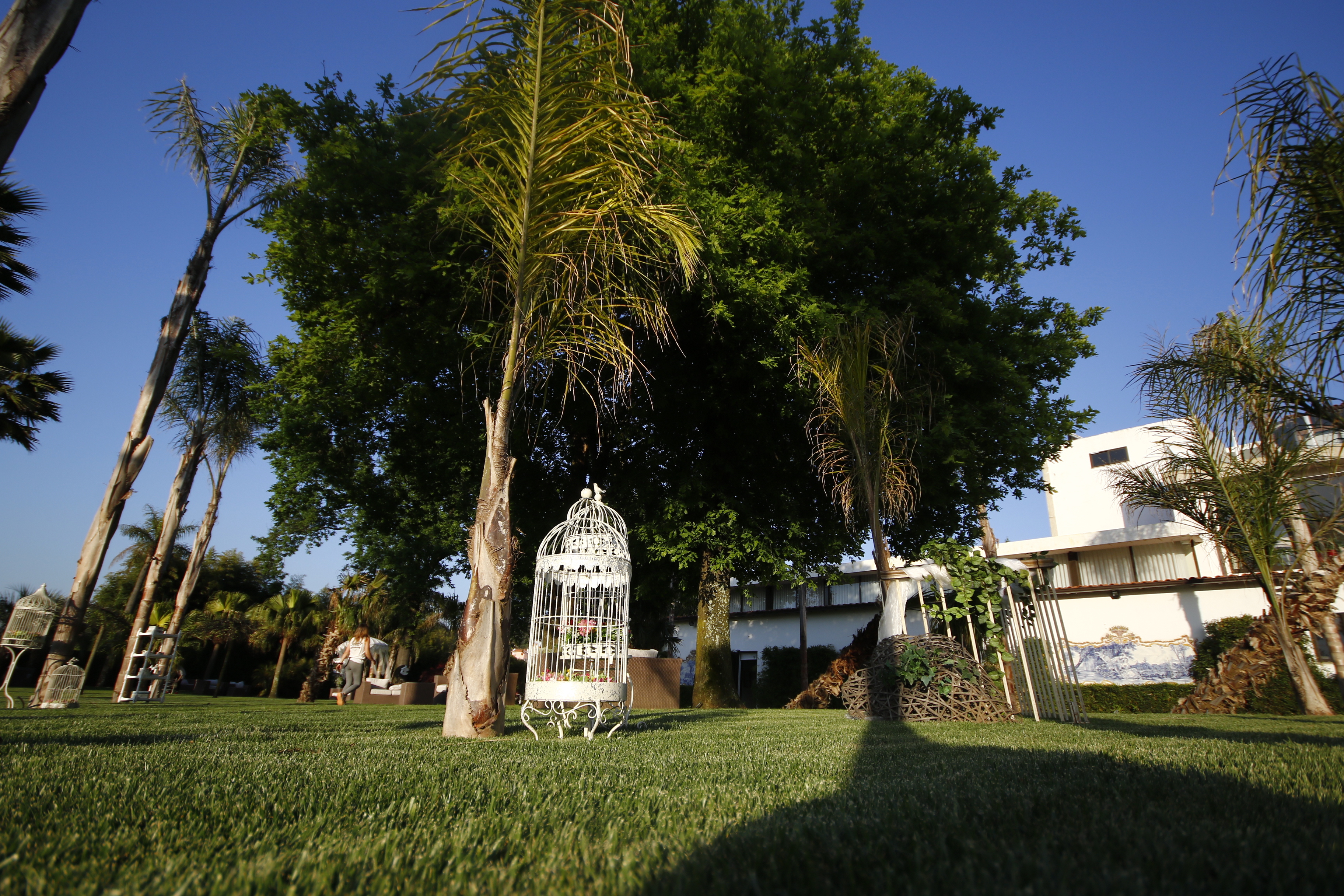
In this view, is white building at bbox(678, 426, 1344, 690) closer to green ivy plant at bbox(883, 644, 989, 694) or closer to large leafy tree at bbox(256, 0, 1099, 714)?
green ivy plant at bbox(883, 644, 989, 694)

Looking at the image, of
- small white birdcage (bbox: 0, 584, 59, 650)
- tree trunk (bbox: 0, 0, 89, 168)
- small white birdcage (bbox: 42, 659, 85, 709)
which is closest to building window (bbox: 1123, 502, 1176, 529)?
small white birdcage (bbox: 42, 659, 85, 709)

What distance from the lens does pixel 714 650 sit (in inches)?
606

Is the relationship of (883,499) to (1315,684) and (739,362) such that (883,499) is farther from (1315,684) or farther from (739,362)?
(1315,684)

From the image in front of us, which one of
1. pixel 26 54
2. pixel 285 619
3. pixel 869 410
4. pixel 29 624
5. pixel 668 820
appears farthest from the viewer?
pixel 285 619

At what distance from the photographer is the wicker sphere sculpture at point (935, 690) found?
8156 mm

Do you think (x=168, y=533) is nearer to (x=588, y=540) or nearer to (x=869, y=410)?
(x=588, y=540)

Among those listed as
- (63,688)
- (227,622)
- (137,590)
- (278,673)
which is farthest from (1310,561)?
(227,622)

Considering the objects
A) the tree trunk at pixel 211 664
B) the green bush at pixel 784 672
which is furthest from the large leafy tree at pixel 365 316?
the tree trunk at pixel 211 664

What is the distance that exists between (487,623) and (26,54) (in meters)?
4.79

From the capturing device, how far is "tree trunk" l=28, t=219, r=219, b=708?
9320mm

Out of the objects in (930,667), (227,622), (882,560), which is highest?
(227,622)

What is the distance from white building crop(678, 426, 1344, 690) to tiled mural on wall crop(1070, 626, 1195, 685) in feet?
0.08

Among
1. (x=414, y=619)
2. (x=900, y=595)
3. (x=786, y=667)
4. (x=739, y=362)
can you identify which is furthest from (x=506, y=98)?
(x=414, y=619)

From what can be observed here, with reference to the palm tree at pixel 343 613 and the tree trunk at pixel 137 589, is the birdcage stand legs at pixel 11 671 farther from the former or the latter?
the tree trunk at pixel 137 589
